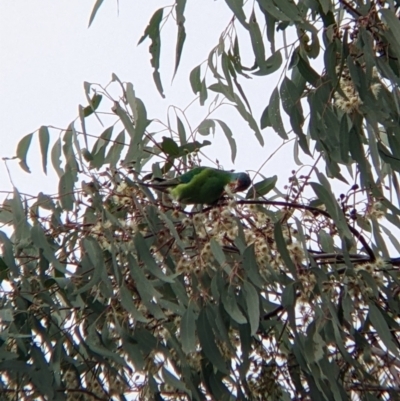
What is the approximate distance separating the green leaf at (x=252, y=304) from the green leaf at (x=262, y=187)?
39 cm

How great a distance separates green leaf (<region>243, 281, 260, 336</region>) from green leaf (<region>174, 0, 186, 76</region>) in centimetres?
61

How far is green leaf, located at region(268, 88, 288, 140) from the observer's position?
8.40 feet

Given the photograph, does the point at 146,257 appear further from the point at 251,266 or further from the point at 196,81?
the point at 196,81

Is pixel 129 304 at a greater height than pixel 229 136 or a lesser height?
lesser

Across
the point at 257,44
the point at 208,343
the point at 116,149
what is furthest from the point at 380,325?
the point at 116,149

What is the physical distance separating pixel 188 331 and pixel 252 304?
0.16 meters

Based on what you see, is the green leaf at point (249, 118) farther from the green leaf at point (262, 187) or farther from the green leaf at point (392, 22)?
the green leaf at point (392, 22)

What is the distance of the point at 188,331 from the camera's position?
2189mm

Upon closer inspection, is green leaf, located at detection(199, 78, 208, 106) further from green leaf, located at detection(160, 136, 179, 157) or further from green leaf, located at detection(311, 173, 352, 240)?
green leaf, located at detection(311, 173, 352, 240)

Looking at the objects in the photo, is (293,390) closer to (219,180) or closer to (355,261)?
(355,261)

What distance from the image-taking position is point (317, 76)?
240cm

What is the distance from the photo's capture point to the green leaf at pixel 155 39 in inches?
98.5

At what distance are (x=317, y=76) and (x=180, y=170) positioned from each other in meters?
0.60

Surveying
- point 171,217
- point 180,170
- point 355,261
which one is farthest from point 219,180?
point 355,261
